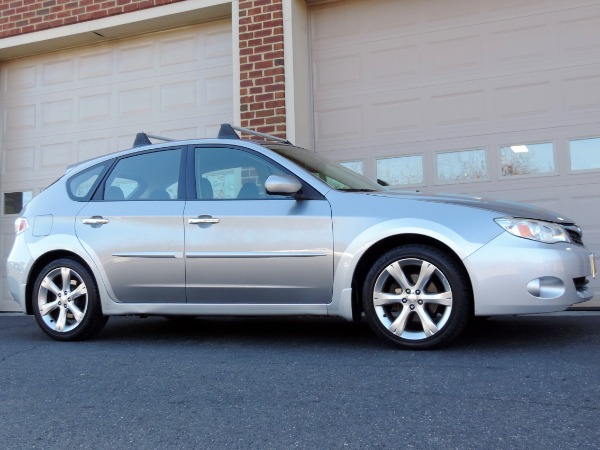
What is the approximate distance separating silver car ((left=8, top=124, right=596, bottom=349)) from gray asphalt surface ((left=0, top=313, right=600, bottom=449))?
301 millimetres

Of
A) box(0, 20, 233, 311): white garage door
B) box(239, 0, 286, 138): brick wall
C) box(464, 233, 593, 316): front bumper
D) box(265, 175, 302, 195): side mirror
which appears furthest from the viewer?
box(0, 20, 233, 311): white garage door

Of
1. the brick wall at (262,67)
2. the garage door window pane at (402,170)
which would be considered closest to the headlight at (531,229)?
the garage door window pane at (402,170)

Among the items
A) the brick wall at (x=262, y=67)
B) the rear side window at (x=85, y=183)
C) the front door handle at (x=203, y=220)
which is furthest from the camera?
the brick wall at (x=262, y=67)

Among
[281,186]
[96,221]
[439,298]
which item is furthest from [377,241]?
[96,221]

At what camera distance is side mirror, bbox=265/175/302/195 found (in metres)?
4.55

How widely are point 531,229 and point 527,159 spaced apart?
10.2ft

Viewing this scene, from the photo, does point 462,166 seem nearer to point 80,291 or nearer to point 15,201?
point 80,291

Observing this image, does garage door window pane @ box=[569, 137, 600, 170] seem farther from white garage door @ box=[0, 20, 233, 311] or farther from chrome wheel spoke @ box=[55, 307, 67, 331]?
chrome wheel spoke @ box=[55, 307, 67, 331]

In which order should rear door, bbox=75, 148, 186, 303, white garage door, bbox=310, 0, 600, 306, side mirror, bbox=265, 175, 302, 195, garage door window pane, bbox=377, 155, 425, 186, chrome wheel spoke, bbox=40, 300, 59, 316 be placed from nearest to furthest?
side mirror, bbox=265, 175, 302, 195 < rear door, bbox=75, 148, 186, 303 < chrome wheel spoke, bbox=40, 300, 59, 316 < white garage door, bbox=310, 0, 600, 306 < garage door window pane, bbox=377, 155, 425, 186

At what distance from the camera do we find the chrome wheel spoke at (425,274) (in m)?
4.27

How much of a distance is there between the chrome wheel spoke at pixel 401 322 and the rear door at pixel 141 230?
5.28 feet

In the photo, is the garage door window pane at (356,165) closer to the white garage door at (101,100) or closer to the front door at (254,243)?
the white garage door at (101,100)

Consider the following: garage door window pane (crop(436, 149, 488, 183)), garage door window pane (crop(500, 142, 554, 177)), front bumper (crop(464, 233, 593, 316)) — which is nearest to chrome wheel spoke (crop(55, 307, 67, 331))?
front bumper (crop(464, 233, 593, 316))

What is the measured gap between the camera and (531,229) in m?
4.25
